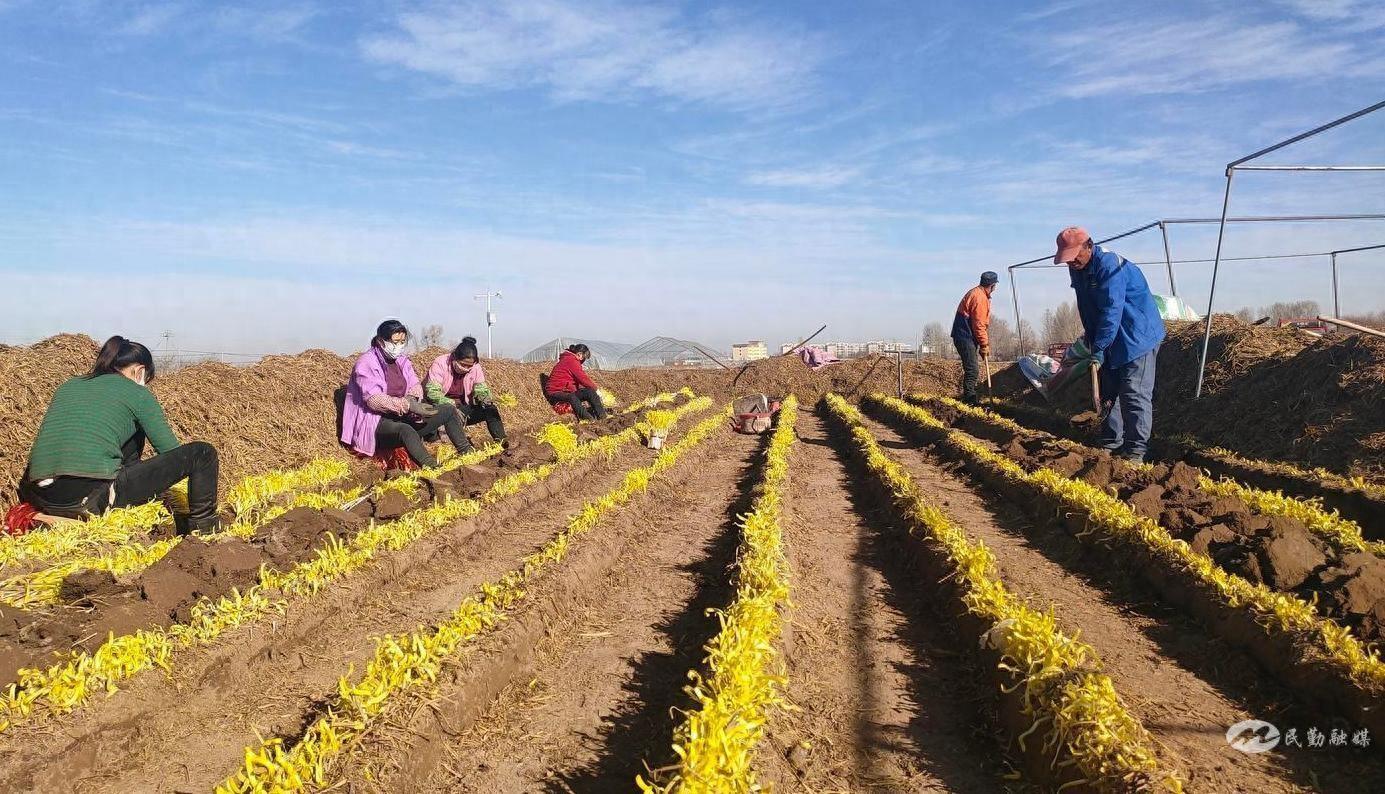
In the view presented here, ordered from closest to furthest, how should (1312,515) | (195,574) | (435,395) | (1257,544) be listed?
(195,574)
(1257,544)
(1312,515)
(435,395)

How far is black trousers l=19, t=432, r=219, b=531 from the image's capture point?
18.3ft

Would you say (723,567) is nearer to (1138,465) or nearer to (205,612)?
(205,612)

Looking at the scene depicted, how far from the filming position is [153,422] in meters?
5.77

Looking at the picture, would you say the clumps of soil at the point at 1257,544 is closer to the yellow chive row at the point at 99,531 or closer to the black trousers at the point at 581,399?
the yellow chive row at the point at 99,531

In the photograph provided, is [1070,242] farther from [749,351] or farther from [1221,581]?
[749,351]

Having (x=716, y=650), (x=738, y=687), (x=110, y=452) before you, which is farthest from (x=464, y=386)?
(x=738, y=687)

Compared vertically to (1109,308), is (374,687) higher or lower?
lower

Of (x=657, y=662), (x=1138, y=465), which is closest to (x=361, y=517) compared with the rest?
(x=657, y=662)

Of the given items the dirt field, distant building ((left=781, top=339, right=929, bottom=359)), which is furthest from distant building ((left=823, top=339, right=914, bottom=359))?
the dirt field

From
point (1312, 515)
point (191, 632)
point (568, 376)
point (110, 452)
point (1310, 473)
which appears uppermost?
point (568, 376)

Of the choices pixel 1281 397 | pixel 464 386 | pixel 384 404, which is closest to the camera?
pixel 384 404

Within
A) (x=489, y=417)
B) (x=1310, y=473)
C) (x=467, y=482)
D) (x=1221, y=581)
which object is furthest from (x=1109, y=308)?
(x=489, y=417)

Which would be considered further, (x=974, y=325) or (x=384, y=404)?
(x=974, y=325)

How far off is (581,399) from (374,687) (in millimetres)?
12077
